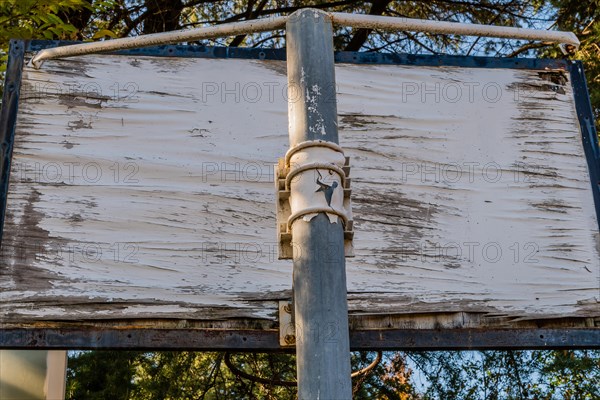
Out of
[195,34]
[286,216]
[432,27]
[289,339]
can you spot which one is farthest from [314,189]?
[289,339]

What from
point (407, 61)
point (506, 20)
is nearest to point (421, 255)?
point (407, 61)

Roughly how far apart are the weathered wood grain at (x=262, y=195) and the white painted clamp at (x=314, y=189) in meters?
1.84

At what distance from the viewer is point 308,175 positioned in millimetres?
2824

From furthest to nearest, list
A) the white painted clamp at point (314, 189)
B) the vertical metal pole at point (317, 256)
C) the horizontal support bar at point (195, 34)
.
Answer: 1. the horizontal support bar at point (195, 34)
2. the white painted clamp at point (314, 189)
3. the vertical metal pole at point (317, 256)

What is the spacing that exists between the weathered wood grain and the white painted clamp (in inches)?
72.2

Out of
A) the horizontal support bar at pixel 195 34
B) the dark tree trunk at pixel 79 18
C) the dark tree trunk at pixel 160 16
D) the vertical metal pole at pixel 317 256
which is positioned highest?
the dark tree trunk at pixel 160 16

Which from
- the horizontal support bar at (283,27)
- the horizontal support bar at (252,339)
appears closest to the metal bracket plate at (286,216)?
the horizontal support bar at (283,27)

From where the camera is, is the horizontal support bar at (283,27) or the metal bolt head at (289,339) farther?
the metal bolt head at (289,339)

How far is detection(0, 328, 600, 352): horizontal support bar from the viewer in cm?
448

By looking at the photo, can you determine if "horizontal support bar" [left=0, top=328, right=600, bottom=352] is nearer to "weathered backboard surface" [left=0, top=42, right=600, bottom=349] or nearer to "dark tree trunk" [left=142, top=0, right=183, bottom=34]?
"weathered backboard surface" [left=0, top=42, right=600, bottom=349]

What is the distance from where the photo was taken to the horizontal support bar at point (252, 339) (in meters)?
4.48

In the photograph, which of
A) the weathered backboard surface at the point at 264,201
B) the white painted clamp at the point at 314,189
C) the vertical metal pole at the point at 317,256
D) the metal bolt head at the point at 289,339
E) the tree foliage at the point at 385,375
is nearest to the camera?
the vertical metal pole at the point at 317,256

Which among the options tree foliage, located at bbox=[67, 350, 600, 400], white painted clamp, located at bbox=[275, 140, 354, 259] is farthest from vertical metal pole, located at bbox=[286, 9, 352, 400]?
tree foliage, located at bbox=[67, 350, 600, 400]

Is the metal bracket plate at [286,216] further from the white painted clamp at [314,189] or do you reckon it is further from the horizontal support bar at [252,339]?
the horizontal support bar at [252,339]
